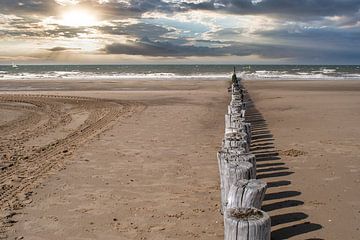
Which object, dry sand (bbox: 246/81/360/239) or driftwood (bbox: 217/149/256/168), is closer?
dry sand (bbox: 246/81/360/239)

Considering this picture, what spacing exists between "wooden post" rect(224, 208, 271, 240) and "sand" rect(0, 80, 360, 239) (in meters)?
1.56

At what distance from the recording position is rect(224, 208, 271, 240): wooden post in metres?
4.66

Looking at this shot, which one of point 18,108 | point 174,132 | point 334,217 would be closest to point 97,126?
point 174,132

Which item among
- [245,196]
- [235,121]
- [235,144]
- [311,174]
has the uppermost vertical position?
[235,121]

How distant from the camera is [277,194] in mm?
7957

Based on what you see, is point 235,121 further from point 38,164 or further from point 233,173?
point 38,164

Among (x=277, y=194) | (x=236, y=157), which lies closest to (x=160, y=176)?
(x=236, y=157)

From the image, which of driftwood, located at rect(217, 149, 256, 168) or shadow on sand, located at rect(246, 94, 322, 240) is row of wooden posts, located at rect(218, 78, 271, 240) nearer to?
driftwood, located at rect(217, 149, 256, 168)

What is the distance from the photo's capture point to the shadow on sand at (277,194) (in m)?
6.38

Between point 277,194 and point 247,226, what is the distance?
3.50 m

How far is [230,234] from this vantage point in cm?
477

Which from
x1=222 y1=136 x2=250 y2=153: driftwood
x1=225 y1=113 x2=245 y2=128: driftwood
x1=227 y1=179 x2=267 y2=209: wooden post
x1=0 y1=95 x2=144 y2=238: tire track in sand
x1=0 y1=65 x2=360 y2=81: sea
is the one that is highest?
x1=0 y1=65 x2=360 y2=81: sea

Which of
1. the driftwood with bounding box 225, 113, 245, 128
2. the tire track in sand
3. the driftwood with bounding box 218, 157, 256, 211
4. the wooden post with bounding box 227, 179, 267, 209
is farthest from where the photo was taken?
the driftwood with bounding box 225, 113, 245, 128

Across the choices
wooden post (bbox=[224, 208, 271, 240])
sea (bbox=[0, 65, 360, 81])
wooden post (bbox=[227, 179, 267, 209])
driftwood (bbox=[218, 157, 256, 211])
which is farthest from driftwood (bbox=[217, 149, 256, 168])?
sea (bbox=[0, 65, 360, 81])
